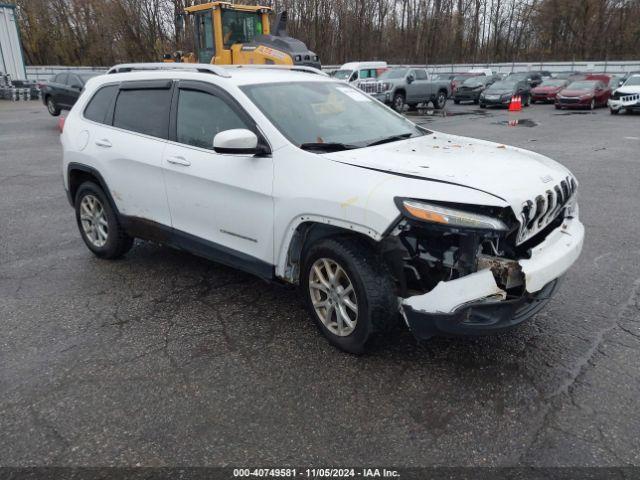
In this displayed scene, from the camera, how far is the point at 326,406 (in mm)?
2951

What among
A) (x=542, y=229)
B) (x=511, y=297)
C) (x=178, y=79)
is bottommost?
(x=511, y=297)

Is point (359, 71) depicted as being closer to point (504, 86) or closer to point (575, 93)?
point (504, 86)

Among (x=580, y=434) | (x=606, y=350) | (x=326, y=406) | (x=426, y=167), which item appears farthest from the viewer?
(x=606, y=350)

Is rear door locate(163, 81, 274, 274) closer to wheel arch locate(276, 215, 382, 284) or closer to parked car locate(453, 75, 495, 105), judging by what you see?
wheel arch locate(276, 215, 382, 284)

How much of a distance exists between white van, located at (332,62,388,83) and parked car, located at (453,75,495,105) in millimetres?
6059

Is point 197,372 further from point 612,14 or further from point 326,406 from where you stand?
point 612,14

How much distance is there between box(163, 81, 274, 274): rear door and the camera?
12.0 feet

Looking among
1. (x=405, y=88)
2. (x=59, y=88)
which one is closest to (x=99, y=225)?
(x=59, y=88)

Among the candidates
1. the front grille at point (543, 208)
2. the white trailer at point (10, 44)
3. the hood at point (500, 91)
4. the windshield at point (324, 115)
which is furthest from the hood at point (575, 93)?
the white trailer at point (10, 44)

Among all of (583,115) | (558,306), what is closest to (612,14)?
(583,115)

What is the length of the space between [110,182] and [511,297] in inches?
143

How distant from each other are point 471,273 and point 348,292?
79 centimetres

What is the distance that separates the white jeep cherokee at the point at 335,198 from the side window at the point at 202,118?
0.04 feet

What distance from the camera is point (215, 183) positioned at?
152 inches
